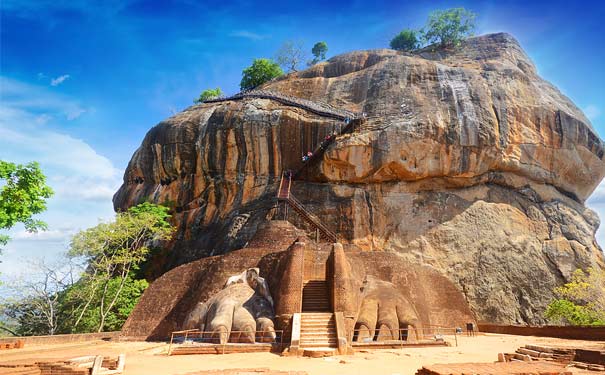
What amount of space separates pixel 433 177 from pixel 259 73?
24.1 meters

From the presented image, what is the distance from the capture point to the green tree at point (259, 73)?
146 ft

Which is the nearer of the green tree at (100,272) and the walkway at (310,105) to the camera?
the green tree at (100,272)

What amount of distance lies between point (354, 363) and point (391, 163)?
18661 millimetres

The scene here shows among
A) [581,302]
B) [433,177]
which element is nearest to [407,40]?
[433,177]

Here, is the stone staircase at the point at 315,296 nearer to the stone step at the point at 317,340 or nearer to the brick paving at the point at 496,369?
the stone step at the point at 317,340

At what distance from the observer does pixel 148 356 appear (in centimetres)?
1082

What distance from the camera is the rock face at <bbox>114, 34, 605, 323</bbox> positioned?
25.1 m

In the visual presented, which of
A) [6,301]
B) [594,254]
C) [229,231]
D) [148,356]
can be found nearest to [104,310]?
[6,301]

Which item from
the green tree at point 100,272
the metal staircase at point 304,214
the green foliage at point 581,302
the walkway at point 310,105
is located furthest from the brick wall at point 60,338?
the green foliage at point 581,302

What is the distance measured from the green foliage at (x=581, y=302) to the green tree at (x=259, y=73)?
3247cm

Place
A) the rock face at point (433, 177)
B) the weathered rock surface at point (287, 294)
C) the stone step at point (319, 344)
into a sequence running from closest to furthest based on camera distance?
1. the stone step at point (319, 344)
2. the weathered rock surface at point (287, 294)
3. the rock face at point (433, 177)

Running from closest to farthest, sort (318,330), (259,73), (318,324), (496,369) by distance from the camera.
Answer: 1. (496,369)
2. (318,330)
3. (318,324)
4. (259,73)

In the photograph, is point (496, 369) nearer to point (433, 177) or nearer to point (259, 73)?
point (433, 177)

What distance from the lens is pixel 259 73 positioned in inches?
1756
